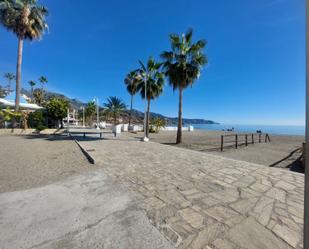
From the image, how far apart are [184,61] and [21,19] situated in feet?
60.9

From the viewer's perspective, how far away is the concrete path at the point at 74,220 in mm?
2258

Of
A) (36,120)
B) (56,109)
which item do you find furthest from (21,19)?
(36,120)

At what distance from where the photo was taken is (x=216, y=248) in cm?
214

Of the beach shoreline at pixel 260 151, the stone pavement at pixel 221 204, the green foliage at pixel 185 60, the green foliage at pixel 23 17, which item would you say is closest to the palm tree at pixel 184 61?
the green foliage at pixel 185 60

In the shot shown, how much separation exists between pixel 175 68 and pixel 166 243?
13.3 meters

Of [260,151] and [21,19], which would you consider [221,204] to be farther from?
[21,19]

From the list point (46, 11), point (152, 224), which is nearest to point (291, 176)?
point (152, 224)

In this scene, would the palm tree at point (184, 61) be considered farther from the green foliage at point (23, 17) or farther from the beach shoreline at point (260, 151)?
the green foliage at point (23, 17)

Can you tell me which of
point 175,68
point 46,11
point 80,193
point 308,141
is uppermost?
point 46,11

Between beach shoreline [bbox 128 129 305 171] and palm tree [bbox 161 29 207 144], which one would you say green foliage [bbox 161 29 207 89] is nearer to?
palm tree [bbox 161 29 207 144]

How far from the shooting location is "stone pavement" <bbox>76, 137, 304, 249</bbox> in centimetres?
233

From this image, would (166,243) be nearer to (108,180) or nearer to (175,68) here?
(108,180)

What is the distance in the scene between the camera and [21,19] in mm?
→ 18219

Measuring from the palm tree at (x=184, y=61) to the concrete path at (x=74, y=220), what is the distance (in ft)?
38.0
